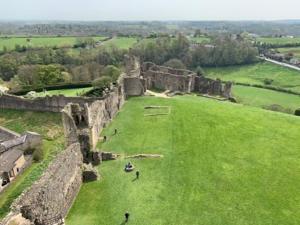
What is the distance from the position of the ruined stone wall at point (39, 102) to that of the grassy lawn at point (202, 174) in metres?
13.8

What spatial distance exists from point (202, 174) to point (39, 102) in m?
31.8

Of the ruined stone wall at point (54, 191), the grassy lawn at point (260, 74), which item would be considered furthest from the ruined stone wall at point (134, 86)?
the grassy lawn at point (260, 74)

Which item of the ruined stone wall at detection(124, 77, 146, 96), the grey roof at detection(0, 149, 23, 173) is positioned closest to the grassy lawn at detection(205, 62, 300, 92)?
the ruined stone wall at detection(124, 77, 146, 96)

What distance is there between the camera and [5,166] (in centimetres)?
3469

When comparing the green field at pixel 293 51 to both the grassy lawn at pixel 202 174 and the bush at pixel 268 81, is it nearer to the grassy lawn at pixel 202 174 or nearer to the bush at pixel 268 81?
the bush at pixel 268 81

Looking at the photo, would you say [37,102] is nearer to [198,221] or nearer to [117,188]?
[117,188]

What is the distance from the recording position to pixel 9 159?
35906mm

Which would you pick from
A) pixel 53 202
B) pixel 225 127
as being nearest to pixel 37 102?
pixel 225 127

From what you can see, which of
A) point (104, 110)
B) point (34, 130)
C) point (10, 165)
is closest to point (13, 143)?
point (10, 165)

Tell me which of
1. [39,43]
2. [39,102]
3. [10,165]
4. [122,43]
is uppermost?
[39,102]

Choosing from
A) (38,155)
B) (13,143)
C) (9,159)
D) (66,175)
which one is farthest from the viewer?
(13,143)

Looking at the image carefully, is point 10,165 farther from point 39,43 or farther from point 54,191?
point 39,43

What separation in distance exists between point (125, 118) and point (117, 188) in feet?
49.9

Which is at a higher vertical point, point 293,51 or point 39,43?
point 293,51
